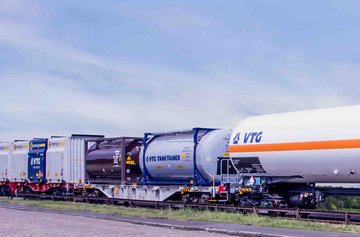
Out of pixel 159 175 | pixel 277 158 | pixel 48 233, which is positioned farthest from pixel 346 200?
pixel 48 233

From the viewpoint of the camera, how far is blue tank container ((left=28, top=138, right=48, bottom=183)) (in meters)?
35.5

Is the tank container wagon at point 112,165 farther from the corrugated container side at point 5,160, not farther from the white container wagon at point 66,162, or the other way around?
the corrugated container side at point 5,160

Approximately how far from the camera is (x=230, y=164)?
23.7 metres

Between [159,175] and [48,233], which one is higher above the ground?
[159,175]

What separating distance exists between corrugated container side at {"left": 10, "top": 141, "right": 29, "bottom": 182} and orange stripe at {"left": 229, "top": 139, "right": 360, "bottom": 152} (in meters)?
19.5

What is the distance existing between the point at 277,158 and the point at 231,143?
2507mm

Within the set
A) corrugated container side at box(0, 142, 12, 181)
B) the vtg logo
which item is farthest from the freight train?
corrugated container side at box(0, 142, 12, 181)

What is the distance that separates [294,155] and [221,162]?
4.91 meters

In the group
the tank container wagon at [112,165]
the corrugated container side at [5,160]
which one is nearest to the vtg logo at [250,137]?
the tank container wagon at [112,165]

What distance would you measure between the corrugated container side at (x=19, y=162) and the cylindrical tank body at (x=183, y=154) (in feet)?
44.2

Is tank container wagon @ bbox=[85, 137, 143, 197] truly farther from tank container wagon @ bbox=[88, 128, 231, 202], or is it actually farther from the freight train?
tank container wagon @ bbox=[88, 128, 231, 202]

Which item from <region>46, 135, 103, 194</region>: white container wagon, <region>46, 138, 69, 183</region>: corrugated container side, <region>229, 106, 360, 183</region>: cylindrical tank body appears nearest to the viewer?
<region>229, 106, 360, 183</region>: cylindrical tank body

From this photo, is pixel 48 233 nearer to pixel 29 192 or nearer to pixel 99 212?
pixel 99 212

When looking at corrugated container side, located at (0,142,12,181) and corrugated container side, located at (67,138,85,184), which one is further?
corrugated container side, located at (0,142,12,181)
